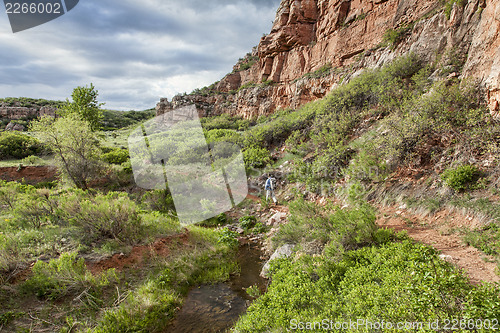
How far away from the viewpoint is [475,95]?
7156 mm

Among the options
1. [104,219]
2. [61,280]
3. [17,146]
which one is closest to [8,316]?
[61,280]

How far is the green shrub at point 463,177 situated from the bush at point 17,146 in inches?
1026

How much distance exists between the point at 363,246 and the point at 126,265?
6.39m

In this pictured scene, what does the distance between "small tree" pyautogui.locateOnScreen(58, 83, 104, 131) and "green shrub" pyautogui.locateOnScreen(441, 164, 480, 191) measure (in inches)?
1120

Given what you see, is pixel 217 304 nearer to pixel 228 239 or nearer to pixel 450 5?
pixel 228 239

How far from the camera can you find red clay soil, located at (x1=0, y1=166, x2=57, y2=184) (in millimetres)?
14950

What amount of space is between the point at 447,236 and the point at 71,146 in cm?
1818

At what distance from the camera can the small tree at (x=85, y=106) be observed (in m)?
22.6

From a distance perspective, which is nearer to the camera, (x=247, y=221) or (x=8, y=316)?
(x=8, y=316)

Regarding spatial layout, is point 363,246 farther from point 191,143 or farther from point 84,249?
point 191,143

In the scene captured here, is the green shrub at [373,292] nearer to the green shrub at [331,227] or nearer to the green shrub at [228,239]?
the green shrub at [331,227]

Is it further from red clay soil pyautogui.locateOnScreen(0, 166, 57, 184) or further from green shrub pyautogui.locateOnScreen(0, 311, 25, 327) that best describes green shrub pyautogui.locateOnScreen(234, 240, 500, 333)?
red clay soil pyautogui.locateOnScreen(0, 166, 57, 184)

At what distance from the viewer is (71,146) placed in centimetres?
1347

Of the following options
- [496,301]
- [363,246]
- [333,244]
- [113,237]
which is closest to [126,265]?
[113,237]
